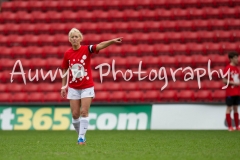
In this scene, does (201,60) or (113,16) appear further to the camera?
(113,16)

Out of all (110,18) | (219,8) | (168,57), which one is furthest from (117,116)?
(219,8)

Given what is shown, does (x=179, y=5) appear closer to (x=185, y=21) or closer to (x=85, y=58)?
(x=185, y=21)

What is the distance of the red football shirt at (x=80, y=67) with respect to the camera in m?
8.30

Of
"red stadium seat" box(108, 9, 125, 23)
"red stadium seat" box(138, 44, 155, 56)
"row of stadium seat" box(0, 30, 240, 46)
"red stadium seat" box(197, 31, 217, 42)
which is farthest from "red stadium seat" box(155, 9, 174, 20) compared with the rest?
"red stadium seat" box(138, 44, 155, 56)

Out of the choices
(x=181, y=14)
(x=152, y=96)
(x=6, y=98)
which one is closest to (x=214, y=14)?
(x=181, y=14)

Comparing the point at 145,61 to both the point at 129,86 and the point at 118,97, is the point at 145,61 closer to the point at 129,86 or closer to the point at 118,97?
the point at 129,86

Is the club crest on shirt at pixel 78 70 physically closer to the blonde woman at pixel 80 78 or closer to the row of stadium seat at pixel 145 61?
the blonde woman at pixel 80 78

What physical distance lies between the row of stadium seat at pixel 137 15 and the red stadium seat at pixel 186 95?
106 inches

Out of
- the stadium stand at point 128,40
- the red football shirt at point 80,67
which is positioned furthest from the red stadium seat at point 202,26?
the red football shirt at point 80,67

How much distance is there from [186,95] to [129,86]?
1.48 metres

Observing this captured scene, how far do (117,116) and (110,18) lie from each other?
3727 mm

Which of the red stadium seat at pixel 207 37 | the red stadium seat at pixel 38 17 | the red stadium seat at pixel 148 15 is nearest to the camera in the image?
the red stadium seat at pixel 207 37

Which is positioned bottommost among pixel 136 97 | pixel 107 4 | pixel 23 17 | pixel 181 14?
pixel 136 97

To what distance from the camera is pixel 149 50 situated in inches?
598
